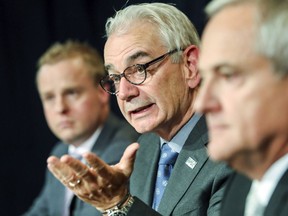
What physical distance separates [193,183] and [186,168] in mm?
61

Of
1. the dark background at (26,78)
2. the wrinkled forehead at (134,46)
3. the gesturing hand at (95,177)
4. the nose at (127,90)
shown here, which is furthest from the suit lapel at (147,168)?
the dark background at (26,78)

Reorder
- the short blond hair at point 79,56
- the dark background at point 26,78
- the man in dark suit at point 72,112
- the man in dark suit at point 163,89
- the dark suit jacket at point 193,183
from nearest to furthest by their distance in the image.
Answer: the dark suit jacket at point 193,183 < the man in dark suit at point 163,89 < the man in dark suit at point 72,112 < the short blond hair at point 79,56 < the dark background at point 26,78

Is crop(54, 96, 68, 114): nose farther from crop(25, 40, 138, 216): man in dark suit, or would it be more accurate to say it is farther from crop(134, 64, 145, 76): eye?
crop(134, 64, 145, 76): eye

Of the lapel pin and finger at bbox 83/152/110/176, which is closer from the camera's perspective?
finger at bbox 83/152/110/176

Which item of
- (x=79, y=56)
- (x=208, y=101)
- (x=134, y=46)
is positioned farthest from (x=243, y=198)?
(x=79, y=56)

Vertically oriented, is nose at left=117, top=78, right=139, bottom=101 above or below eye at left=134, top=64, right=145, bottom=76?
below

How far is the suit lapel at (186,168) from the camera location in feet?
7.51

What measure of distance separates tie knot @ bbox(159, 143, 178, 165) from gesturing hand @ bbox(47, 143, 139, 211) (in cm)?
48

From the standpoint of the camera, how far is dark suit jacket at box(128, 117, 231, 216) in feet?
7.18

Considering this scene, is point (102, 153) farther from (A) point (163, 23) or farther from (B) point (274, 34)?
(B) point (274, 34)

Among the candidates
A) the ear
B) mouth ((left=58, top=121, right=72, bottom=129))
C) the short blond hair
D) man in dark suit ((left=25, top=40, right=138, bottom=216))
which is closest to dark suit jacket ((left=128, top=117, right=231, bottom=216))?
the ear

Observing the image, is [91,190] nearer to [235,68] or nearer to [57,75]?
[235,68]

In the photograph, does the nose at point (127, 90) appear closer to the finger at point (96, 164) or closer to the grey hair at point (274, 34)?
the finger at point (96, 164)

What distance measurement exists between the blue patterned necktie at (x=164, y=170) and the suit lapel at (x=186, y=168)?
0.09 meters
